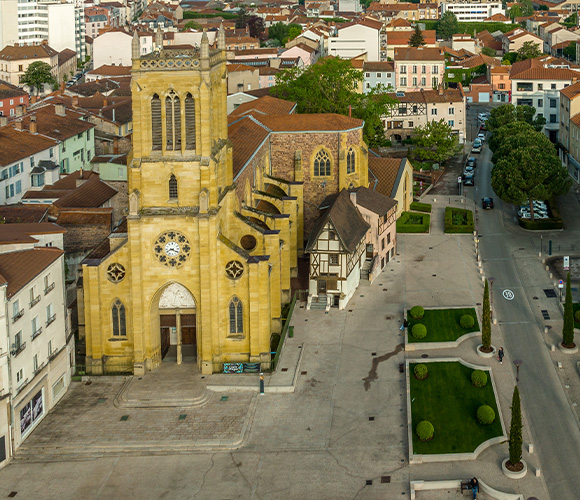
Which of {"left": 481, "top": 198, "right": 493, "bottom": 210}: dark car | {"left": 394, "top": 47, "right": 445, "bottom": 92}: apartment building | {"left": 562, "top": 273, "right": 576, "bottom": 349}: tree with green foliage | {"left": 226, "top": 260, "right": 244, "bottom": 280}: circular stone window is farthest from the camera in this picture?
{"left": 394, "top": 47, "right": 445, "bottom": 92}: apartment building

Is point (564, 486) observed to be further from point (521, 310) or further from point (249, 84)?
point (249, 84)

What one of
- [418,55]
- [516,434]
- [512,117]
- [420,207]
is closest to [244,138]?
[420,207]

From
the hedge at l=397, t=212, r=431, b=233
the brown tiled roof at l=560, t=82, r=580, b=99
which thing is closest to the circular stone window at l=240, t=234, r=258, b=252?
the hedge at l=397, t=212, r=431, b=233

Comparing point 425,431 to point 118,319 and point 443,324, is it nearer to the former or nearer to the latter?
point 443,324

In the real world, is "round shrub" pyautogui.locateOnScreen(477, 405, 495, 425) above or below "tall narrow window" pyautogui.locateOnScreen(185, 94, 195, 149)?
below

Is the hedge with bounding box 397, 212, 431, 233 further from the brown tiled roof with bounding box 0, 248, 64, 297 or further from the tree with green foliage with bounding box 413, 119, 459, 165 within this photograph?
the brown tiled roof with bounding box 0, 248, 64, 297

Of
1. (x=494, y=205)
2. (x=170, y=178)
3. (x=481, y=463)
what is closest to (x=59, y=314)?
(x=170, y=178)

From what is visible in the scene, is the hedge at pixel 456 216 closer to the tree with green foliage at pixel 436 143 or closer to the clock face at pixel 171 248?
the tree with green foliage at pixel 436 143
